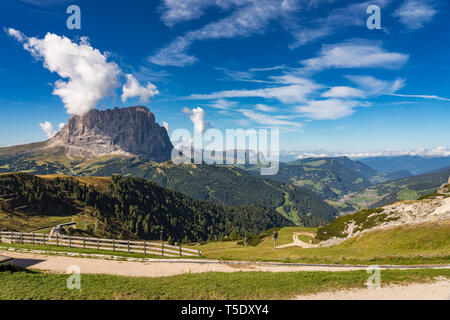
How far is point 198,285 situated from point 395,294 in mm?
13869

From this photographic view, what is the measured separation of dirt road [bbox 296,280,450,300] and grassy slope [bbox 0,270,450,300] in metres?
0.72

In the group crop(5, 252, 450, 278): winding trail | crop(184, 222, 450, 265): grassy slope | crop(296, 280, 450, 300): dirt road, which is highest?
crop(296, 280, 450, 300): dirt road

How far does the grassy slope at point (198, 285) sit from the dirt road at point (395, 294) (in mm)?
719

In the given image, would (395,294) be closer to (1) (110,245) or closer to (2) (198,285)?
(2) (198,285)

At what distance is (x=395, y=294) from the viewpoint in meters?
15.1

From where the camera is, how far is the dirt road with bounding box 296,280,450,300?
14.6 meters

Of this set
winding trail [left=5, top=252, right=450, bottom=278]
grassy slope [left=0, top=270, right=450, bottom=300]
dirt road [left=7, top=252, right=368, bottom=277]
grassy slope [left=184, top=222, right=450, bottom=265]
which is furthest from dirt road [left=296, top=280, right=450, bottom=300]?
grassy slope [left=184, top=222, right=450, bottom=265]

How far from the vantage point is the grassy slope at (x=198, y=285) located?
1462 cm

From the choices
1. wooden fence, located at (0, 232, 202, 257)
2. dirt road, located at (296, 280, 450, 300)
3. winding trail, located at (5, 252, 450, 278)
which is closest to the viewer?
dirt road, located at (296, 280, 450, 300)

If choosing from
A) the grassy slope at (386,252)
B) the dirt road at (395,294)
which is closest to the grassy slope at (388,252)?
the grassy slope at (386,252)

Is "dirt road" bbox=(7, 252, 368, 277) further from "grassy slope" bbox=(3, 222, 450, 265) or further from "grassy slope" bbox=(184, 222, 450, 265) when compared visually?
"grassy slope" bbox=(184, 222, 450, 265)
